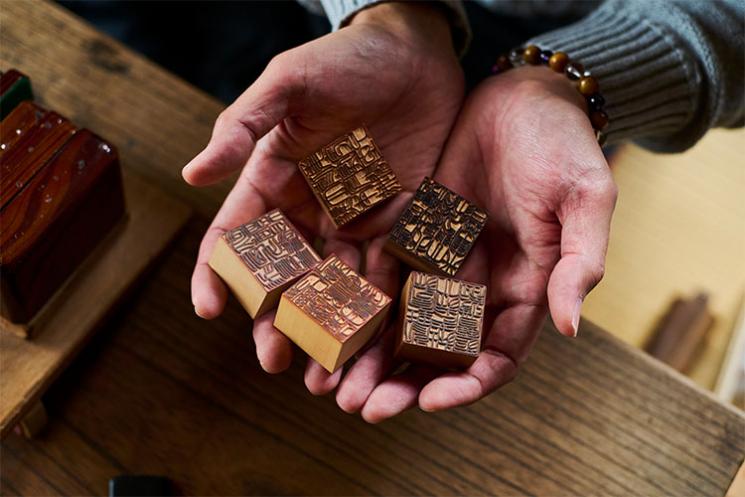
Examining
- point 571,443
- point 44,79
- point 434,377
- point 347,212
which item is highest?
point 44,79

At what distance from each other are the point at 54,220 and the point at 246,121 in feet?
0.75

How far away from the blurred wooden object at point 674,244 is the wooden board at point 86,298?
2.64 ft

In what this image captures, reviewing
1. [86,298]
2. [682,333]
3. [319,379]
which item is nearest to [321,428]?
[319,379]

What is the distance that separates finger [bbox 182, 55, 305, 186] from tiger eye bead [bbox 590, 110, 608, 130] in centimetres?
39

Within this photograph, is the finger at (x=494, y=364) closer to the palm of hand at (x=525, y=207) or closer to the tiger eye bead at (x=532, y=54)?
the palm of hand at (x=525, y=207)

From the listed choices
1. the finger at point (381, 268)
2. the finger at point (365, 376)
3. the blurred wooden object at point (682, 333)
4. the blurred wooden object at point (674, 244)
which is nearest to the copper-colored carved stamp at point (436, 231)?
the finger at point (381, 268)

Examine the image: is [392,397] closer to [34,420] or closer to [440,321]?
[440,321]

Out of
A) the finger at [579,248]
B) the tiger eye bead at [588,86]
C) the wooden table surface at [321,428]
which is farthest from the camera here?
the tiger eye bead at [588,86]

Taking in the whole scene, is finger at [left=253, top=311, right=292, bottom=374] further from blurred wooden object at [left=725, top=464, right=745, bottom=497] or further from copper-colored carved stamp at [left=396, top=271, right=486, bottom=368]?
blurred wooden object at [left=725, top=464, right=745, bottom=497]

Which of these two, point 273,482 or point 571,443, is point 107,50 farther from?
point 571,443

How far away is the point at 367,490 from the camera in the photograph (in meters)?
0.87

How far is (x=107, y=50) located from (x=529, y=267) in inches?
27.1

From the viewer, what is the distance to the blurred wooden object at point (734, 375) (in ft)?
4.59

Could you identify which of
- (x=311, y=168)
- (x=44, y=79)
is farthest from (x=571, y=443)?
(x=44, y=79)
